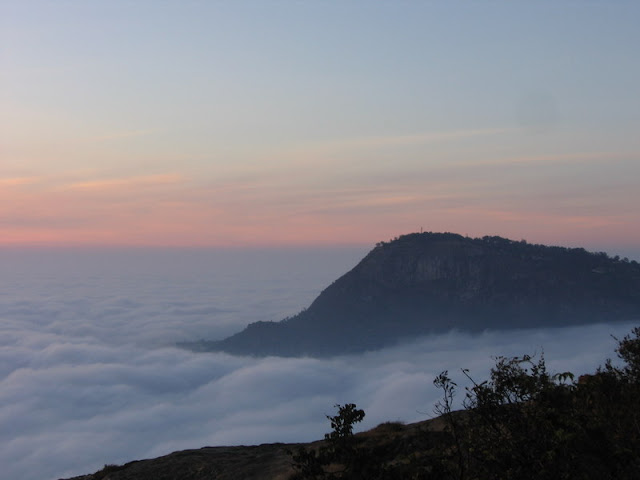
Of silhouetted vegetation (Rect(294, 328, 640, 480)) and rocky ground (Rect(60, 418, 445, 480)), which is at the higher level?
silhouetted vegetation (Rect(294, 328, 640, 480))

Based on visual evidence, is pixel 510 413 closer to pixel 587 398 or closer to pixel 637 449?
pixel 587 398

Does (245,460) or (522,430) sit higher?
(522,430)

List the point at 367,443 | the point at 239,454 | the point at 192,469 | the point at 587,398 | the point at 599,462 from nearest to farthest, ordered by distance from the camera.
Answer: the point at 587,398, the point at 599,462, the point at 367,443, the point at 192,469, the point at 239,454

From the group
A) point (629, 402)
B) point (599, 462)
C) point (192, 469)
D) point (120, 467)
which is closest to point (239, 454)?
point (192, 469)

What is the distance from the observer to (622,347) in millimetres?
24156

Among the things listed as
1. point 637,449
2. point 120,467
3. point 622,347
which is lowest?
point 120,467

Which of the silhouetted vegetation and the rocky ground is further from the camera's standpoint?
the rocky ground

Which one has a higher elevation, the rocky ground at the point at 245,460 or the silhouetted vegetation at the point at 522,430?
the silhouetted vegetation at the point at 522,430

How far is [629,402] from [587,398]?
2328 mm

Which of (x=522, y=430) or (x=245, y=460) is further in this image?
(x=245, y=460)

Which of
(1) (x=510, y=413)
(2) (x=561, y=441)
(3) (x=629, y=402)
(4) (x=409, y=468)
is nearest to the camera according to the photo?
(2) (x=561, y=441)

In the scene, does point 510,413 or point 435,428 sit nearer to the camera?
point 510,413

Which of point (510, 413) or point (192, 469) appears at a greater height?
point (510, 413)

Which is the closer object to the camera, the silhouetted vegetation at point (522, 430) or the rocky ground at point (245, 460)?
the silhouetted vegetation at point (522, 430)
